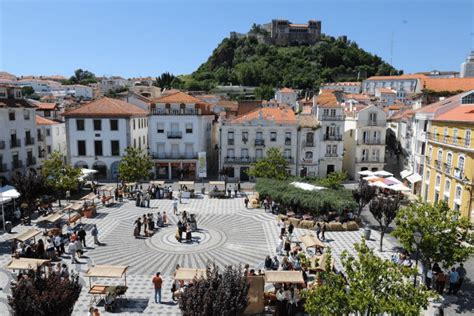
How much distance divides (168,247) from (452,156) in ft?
84.2

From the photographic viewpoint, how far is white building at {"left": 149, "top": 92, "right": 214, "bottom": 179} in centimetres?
4703

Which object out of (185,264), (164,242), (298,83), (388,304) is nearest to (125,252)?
(164,242)

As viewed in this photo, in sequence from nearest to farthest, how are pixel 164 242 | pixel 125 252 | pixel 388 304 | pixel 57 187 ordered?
1. pixel 388 304
2. pixel 125 252
3. pixel 164 242
4. pixel 57 187

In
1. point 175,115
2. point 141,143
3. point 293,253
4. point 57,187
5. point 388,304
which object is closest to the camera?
point 388,304

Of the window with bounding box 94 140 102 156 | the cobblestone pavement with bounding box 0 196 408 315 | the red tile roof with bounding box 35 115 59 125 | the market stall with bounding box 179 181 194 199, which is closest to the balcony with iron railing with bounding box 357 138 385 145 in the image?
the cobblestone pavement with bounding box 0 196 408 315

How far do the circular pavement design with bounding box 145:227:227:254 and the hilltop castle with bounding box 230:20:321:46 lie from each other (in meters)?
161

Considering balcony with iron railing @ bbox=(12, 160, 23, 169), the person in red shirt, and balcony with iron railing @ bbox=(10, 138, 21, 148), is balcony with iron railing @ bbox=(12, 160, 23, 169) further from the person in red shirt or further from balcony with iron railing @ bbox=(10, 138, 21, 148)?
the person in red shirt

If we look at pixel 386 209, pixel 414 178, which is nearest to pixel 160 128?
pixel 414 178

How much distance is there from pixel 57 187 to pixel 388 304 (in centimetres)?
2808

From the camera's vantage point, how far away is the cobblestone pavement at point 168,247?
17.6 meters

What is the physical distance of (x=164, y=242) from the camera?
80.8 feet

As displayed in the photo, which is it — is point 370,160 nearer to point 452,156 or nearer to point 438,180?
point 438,180

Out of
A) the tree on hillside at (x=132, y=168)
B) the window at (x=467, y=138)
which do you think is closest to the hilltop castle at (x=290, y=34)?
the tree on hillside at (x=132, y=168)

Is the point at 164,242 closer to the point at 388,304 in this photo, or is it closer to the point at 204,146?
the point at 388,304
